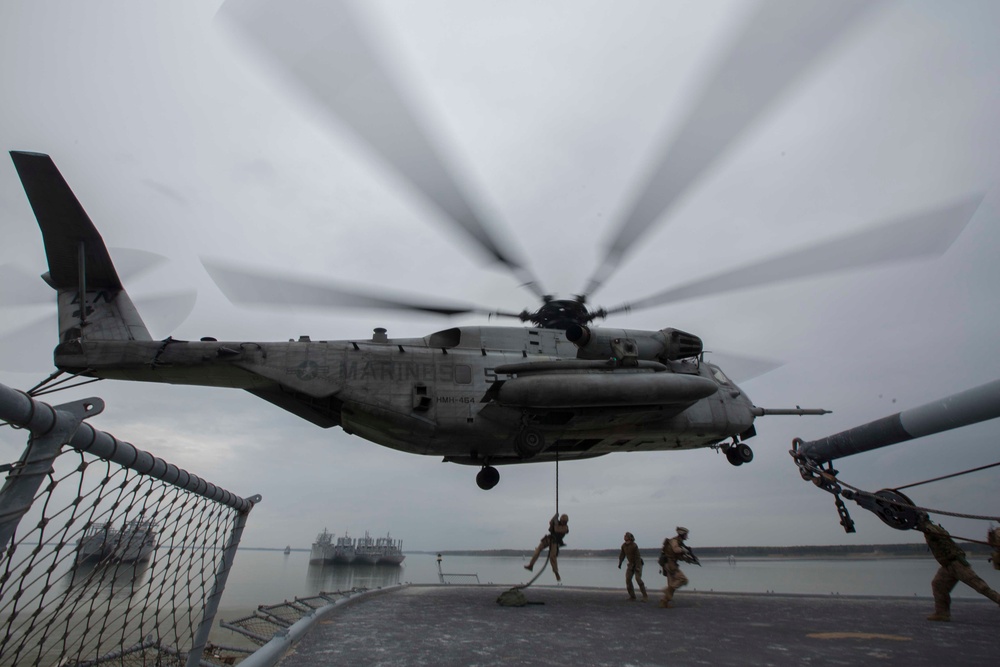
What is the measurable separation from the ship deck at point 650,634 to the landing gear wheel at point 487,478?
272 cm

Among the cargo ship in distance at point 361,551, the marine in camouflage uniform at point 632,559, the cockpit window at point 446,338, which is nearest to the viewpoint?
the marine in camouflage uniform at point 632,559

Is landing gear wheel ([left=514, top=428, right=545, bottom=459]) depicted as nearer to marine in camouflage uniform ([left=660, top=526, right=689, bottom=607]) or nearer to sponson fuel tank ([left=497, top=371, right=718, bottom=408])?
sponson fuel tank ([left=497, top=371, right=718, bottom=408])

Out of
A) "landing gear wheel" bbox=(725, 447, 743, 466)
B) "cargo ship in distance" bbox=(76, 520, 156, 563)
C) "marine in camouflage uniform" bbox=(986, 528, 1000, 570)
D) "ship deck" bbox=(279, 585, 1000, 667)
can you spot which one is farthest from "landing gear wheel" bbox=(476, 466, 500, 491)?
"marine in camouflage uniform" bbox=(986, 528, 1000, 570)

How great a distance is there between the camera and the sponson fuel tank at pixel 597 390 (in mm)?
10625

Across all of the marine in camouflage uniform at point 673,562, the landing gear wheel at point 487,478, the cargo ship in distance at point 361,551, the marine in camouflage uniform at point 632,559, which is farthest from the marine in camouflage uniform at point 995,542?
the cargo ship in distance at point 361,551

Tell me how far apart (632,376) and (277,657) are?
26.5 feet

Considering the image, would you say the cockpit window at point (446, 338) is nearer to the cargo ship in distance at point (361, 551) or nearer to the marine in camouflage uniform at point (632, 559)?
the marine in camouflage uniform at point (632, 559)

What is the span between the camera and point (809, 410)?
14.2m

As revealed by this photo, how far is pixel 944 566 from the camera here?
7562mm

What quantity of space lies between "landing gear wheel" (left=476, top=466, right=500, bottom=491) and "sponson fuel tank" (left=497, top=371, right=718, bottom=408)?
2.57 metres

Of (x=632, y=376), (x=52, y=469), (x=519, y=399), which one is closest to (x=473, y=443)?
(x=519, y=399)

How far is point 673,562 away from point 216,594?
7.83m

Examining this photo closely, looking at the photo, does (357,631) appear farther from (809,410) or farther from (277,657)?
(809,410)

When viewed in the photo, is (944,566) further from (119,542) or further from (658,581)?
(658,581)
